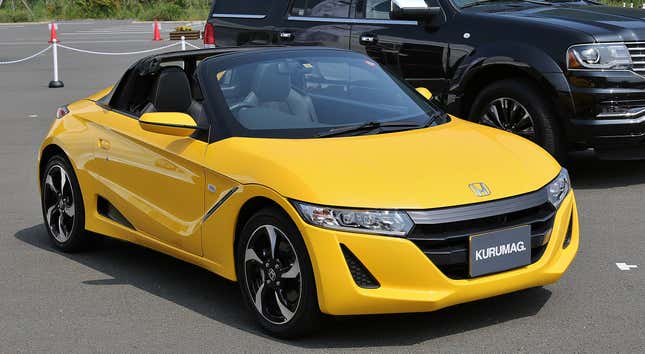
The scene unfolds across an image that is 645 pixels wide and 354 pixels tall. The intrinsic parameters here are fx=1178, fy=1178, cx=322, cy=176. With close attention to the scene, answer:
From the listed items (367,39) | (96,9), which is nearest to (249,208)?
(367,39)

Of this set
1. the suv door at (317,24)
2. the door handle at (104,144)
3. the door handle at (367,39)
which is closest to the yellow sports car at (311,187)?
the door handle at (104,144)

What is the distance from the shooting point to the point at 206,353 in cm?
536

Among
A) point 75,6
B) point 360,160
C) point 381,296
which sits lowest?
point 75,6

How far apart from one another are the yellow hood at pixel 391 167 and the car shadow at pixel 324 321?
2.22 feet

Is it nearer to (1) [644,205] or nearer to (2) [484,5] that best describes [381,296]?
(1) [644,205]

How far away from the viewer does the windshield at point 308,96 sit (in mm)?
6223

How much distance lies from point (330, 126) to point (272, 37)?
5.40m

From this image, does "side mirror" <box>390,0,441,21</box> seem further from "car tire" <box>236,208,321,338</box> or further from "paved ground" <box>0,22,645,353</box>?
"car tire" <box>236,208,321,338</box>

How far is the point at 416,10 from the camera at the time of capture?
387 inches

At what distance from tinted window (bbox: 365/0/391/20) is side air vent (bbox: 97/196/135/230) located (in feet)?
13.5

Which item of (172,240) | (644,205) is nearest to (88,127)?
(172,240)

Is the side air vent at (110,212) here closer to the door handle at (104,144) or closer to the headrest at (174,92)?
the door handle at (104,144)

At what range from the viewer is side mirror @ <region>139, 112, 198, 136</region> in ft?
20.4

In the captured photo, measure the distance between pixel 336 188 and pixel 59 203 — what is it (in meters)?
2.85
